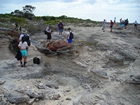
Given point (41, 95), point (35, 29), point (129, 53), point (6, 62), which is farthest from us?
point (35, 29)

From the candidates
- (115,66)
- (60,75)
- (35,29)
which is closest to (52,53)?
(60,75)

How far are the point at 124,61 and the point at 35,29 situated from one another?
9.89 metres

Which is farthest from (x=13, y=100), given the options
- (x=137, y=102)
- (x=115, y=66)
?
(x=115, y=66)

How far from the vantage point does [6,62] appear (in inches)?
337

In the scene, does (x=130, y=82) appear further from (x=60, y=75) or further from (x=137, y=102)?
(x=60, y=75)

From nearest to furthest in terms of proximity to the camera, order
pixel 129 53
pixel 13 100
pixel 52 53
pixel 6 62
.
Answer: pixel 13 100, pixel 6 62, pixel 52 53, pixel 129 53

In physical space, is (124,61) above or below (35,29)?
below

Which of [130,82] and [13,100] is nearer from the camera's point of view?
[13,100]

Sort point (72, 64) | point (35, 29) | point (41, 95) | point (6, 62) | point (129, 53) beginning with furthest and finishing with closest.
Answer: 1. point (35, 29)
2. point (129, 53)
3. point (72, 64)
4. point (6, 62)
5. point (41, 95)

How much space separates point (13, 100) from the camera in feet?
18.4

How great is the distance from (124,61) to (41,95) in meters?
6.11

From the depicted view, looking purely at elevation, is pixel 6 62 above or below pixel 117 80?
above

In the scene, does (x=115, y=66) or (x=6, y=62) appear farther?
(x=115, y=66)

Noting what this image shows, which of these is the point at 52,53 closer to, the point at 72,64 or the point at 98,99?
the point at 72,64
